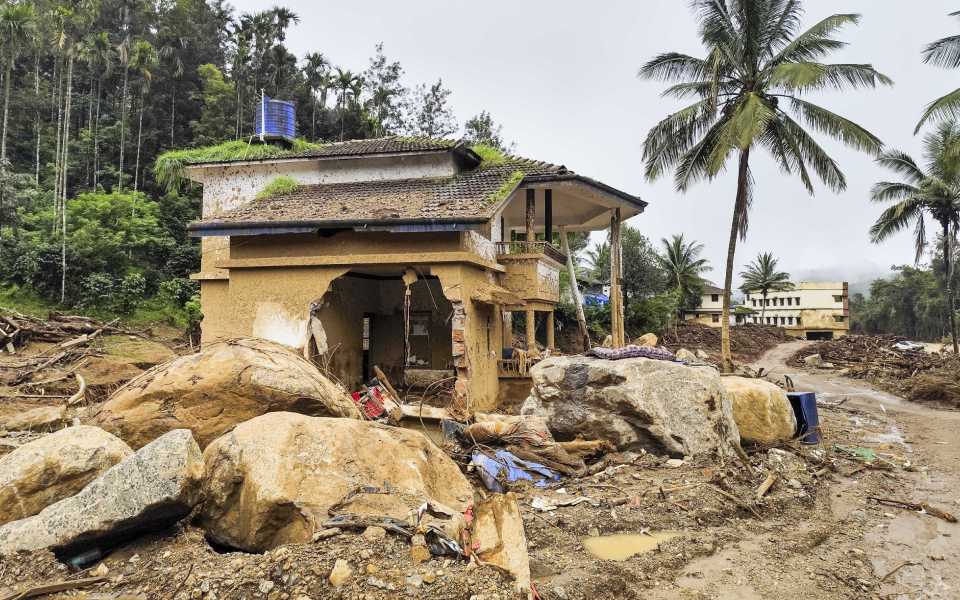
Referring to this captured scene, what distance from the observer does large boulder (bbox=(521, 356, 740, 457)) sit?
31.2 ft

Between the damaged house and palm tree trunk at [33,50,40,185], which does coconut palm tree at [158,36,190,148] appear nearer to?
palm tree trunk at [33,50,40,185]

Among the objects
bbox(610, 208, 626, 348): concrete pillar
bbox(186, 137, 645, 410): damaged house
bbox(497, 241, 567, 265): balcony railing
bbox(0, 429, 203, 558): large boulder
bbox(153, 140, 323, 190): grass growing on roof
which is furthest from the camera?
bbox(153, 140, 323, 190): grass growing on roof

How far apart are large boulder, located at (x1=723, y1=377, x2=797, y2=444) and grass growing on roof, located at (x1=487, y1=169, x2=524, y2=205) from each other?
5966 millimetres

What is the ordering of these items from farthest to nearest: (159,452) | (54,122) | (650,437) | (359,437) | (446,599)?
(54,122) → (650,437) → (359,437) → (159,452) → (446,599)

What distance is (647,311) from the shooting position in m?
33.8

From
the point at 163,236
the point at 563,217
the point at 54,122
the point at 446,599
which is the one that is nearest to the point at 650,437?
the point at 446,599

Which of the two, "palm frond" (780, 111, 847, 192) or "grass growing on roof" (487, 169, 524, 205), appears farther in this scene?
"palm frond" (780, 111, 847, 192)

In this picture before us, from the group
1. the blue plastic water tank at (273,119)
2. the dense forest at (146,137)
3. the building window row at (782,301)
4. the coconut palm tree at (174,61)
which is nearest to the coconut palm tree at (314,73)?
the dense forest at (146,137)

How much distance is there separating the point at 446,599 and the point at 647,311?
31.2m

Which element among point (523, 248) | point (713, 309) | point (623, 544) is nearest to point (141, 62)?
point (523, 248)

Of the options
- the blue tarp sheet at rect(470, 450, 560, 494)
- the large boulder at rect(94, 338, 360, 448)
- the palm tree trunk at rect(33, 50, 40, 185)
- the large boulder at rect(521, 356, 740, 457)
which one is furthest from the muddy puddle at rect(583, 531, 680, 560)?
the palm tree trunk at rect(33, 50, 40, 185)

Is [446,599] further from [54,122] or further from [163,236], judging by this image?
[54,122]

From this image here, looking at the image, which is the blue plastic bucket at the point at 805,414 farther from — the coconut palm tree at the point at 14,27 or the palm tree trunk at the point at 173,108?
the palm tree trunk at the point at 173,108

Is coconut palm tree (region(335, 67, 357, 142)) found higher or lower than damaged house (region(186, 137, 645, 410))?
higher
